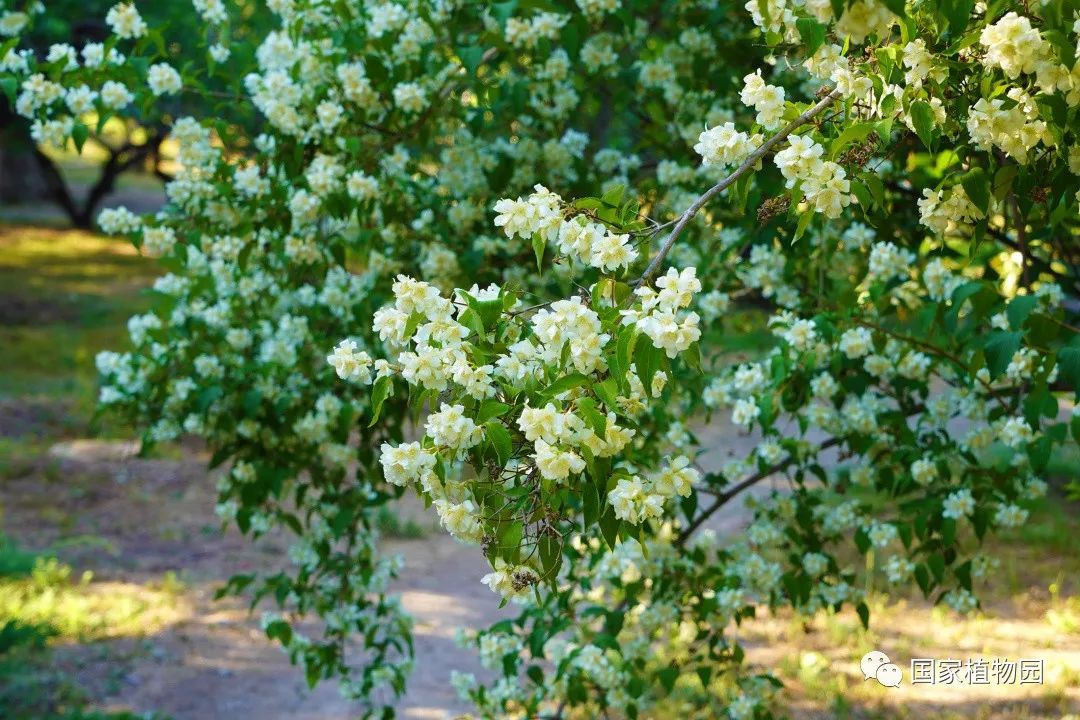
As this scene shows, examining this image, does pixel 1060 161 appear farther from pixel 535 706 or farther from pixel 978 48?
pixel 535 706

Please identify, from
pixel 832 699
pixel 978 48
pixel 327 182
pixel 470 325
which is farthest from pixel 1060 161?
pixel 832 699

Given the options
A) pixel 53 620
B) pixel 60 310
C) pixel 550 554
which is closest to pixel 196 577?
pixel 53 620

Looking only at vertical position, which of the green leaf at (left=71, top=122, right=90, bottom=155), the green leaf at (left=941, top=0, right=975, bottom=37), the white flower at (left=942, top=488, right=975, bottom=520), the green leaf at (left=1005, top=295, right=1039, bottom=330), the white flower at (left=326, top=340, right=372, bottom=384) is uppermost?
the green leaf at (left=71, top=122, right=90, bottom=155)

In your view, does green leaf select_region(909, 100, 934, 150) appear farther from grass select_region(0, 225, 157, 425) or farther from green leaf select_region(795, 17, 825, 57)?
grass select_region(0, 225, 157, 425)

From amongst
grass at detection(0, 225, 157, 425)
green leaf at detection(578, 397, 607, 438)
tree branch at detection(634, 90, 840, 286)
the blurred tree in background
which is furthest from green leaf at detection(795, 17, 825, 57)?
grass at detection(0, 225, 157, 425)

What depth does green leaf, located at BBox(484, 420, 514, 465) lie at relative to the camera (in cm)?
159

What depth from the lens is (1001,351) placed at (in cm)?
219

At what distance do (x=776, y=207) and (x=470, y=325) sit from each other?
Result: 562mm

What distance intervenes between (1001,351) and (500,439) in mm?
1089

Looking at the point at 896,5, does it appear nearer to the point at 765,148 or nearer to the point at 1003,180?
the point at 765,148

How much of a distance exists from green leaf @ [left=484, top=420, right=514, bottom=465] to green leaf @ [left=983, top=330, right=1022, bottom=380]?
104 cm

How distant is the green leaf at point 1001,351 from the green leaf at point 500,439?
40.8 inches

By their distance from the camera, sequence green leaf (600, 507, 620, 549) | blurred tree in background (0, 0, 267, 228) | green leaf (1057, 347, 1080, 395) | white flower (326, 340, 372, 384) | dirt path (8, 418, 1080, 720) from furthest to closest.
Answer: dirt path (8, 418, 1080, 720), blurred tree in background (0, 0, 267, 228), green leaf (1057, 347, 1080, 395), white flower (326, 340, 372, 384), green leaf (600, 507, 620, 549)

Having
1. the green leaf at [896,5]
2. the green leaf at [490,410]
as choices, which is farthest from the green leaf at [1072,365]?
the green leaf at [490,410]
